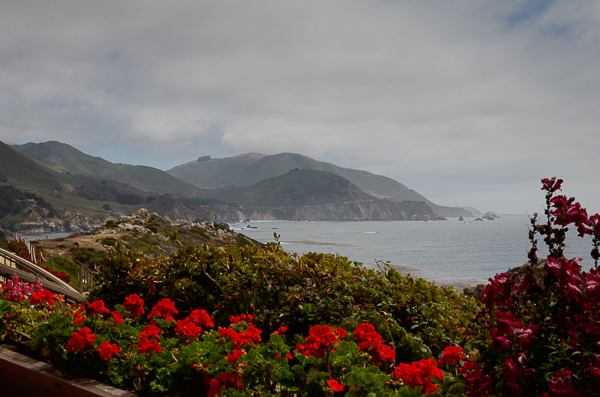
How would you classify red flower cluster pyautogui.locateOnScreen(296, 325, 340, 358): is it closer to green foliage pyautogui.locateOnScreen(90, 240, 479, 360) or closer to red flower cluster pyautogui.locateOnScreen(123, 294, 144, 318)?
green foliage pyautogui.locateOnScreen(90, 240, 479, 360)

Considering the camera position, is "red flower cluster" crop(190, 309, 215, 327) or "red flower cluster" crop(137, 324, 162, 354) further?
"red flower cluster" crop(190, 309, 215, 327)

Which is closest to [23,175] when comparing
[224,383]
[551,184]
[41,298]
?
[41,298]

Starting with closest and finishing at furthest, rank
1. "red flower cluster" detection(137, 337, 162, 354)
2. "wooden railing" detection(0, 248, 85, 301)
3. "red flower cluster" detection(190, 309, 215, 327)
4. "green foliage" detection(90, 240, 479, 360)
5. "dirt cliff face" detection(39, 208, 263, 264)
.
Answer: "red flower cluster" detection(137, 337, 162, 354) < "red flower cluster" detection(190, 309, 215, 327) < "green foliage" detection(90, 240, 479, 360) < "wooden railing" detection(0, 248, 85, 301) < "dirt cliff face" detection(39, 208, 263, 264)

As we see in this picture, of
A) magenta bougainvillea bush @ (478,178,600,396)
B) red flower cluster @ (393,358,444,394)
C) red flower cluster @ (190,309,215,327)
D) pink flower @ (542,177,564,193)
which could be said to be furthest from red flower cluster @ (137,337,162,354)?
pink flower @ (542,177,564,193)

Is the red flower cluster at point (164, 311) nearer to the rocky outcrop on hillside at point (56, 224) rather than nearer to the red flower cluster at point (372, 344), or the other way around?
the red flower cluster at point (372, 344)

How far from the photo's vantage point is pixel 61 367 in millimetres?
2436

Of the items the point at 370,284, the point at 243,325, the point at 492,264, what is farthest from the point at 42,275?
the point at 492,264

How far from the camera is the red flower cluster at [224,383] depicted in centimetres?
182

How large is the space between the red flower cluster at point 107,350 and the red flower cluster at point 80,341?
3.8 inches

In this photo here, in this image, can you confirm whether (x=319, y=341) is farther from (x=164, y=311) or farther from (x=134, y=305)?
(x=134, y=305)

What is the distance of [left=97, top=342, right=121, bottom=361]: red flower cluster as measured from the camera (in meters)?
2.26

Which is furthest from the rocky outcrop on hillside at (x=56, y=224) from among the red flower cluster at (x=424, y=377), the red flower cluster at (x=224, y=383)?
the red flower cluster at (x=424, y=377)

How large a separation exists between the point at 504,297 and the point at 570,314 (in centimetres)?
33

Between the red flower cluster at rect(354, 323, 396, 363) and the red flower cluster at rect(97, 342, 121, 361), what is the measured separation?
5.10ft
